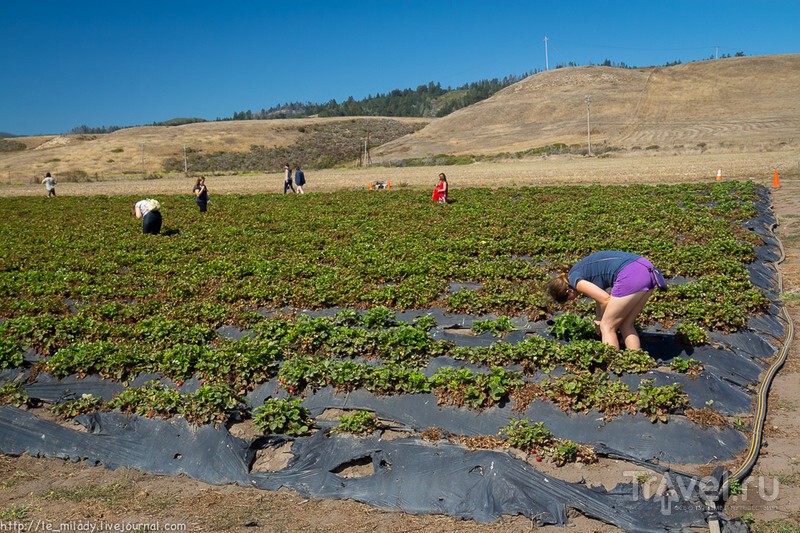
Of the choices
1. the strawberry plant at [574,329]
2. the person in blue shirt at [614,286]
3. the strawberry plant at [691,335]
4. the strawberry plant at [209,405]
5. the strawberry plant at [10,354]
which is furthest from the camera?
the strawberry plant at [10,354]

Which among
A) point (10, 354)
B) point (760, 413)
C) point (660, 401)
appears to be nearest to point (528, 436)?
point (660, 401)

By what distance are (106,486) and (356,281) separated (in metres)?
6.45

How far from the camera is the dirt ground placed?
577 centimetres

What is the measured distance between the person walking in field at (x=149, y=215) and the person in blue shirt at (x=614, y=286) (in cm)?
1429

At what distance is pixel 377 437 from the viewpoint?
272 inches

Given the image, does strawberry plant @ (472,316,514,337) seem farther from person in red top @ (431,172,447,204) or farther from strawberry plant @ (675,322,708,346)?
person in red top @ (431,172,447,204)

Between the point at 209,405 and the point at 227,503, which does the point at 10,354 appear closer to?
the point at 209,405

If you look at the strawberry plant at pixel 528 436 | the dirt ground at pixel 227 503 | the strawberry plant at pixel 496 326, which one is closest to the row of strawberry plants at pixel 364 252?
the strawberry plant at pixel 496 326

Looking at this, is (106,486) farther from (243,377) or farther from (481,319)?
(481,319)

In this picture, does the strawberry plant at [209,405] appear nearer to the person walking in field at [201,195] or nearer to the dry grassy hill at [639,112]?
the person walking in field at [201,195]

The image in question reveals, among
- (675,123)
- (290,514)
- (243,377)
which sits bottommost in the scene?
(290,514)

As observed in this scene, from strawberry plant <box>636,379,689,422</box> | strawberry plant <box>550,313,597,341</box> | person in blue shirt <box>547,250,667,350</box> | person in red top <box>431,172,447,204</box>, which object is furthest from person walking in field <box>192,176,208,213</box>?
strawberry plant <box>636,379,689,422</box>

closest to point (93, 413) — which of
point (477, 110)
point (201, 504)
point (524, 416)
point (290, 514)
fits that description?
point (201, 504)

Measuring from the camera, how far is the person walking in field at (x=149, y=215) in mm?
19531
